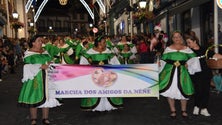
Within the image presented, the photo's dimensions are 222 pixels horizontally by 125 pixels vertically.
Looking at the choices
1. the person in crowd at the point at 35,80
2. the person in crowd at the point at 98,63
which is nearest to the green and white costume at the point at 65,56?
the person in crowd at the point at 98,63

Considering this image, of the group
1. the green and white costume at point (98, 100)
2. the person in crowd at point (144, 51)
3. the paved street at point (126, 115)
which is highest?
the person in crowd at point (144, 51)

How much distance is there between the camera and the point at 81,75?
875 cm

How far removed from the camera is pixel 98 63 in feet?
30.3

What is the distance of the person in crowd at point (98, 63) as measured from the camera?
30.0 feet

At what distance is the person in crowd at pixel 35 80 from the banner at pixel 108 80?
59 cm

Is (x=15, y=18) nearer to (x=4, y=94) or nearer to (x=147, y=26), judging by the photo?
(x=147, y=26)

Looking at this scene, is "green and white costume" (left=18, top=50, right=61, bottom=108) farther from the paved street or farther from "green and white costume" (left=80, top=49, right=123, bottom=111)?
"green and white costume" (left=80, top=49, right=123, bottom=111)

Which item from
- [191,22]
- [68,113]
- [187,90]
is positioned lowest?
[68,113]

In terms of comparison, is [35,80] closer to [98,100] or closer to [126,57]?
[98,100]

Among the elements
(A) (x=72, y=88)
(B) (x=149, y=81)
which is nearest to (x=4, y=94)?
(A) (x=72, y=88)

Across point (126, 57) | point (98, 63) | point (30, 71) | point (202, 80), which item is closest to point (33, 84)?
point (30, 71)

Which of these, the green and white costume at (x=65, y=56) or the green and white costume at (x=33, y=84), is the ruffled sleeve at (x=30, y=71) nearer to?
the green and white costume at (x=33, y=84)

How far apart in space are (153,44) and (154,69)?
922 cm

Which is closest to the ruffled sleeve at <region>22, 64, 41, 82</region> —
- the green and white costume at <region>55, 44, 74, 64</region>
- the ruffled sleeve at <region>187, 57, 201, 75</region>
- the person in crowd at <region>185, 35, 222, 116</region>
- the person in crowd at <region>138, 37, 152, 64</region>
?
the ruffled sleeve at <region>187, 57, 201, 75</region>
